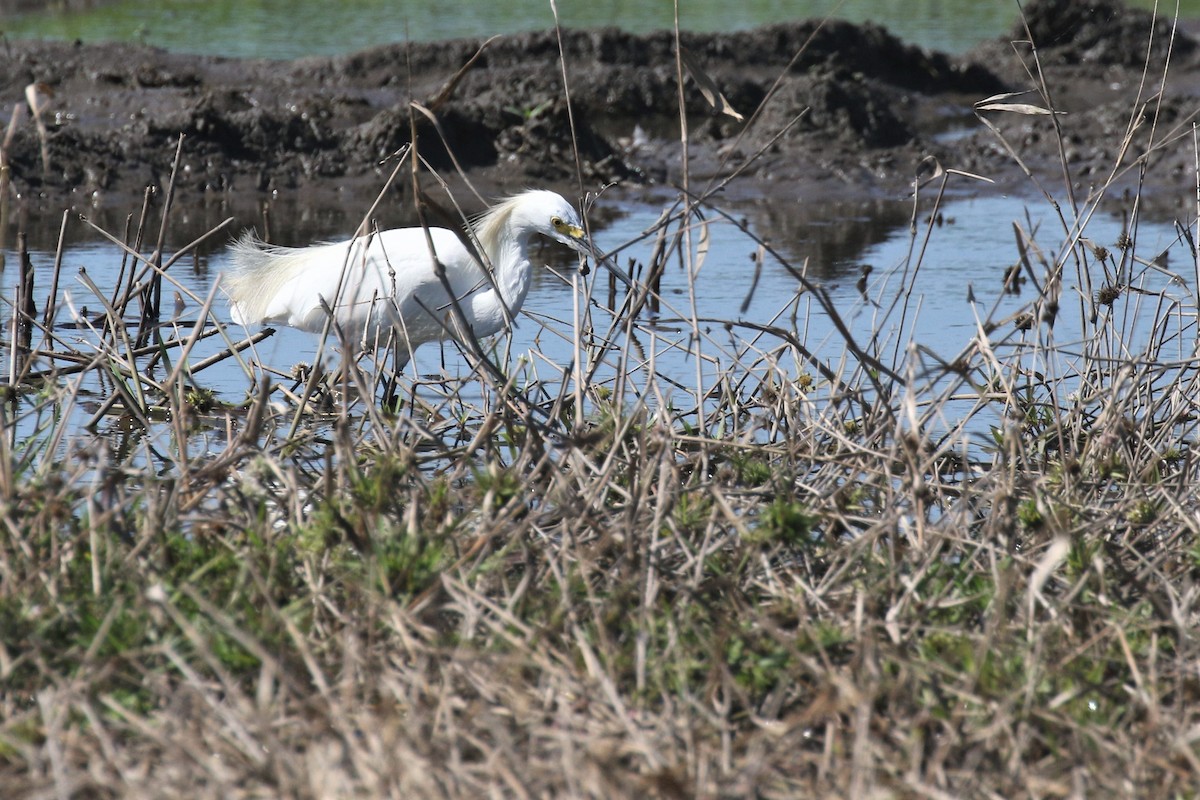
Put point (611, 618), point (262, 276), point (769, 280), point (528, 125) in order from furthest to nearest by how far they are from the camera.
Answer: point (528, 125) < point (769, 280) < point (262, 276) < point (611, 618)

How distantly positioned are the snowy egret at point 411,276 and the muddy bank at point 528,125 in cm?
303

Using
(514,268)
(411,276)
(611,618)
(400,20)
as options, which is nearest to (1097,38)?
(400,20)

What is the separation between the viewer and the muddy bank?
32.1 feet

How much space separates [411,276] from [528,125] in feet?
17.0

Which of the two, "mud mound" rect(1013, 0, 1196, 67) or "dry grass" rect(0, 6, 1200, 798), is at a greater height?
"mud mound" rect(1013, 0, 1196, 67)

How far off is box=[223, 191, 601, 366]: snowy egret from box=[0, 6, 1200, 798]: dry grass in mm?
1628

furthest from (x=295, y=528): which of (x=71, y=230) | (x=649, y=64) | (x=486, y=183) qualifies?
(x=649, y=64)

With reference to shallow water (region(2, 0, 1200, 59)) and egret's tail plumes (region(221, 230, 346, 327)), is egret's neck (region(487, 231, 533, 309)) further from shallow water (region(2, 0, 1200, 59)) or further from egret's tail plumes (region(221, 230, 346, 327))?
shallow water (region(2, 0, 1200, 59))

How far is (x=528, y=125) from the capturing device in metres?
10.3

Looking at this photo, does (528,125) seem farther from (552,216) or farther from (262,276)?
(552,216)

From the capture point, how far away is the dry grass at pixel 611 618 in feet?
7.32

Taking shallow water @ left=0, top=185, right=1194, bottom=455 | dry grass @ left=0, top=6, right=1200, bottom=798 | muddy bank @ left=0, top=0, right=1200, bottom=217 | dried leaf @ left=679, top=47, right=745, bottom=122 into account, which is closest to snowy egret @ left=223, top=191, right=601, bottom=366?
shallow water @ left=0, top=185, right=1194, bottom=455

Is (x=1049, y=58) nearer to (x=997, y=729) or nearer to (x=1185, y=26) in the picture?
(x=1185, y=26)

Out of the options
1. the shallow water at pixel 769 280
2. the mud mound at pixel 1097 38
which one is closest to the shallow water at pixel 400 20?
the mud mound at pixel 1097 38
